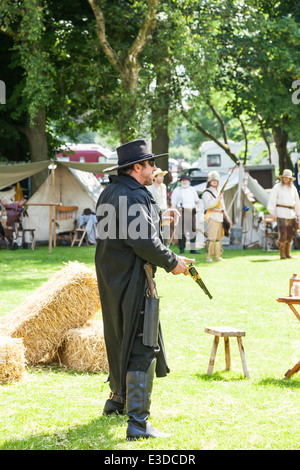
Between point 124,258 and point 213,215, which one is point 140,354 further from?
point 213,215

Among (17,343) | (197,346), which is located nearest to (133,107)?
(197,346)

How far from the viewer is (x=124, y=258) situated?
4.77 meters

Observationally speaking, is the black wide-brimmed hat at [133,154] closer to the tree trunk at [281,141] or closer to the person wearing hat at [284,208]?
the person wearing hat at [284,208]

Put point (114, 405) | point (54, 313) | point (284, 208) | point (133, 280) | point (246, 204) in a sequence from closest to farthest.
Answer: point (133, 280)
point (114, 405)
point (54, 313)
point (284, 208)
point (246, 204)

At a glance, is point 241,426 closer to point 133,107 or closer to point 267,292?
point 267,292

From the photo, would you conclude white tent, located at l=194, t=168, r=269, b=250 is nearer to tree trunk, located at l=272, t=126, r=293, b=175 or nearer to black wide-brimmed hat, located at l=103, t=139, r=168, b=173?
tree trunk, located at l=272, t=126, r=293, b=175

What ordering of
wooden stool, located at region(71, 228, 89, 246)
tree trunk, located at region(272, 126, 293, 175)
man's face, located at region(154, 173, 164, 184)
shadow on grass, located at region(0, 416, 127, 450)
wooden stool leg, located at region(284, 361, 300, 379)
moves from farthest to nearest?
tree trunk, located at region(272, 126, 293, 175), wooden stool, located at region(71, 228, 89, 246), man's face, located at region(154, 173, 164, 184), wooden stool leg, located at region(284, 361, 300, 379), shadow on grass, located at region(0, 416, 127, 450)

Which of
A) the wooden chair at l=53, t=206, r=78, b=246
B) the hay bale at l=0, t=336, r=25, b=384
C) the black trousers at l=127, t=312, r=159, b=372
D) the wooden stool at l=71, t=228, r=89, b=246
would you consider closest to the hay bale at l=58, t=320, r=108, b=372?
the hay bale at l=0, t=336, r=25, b=384

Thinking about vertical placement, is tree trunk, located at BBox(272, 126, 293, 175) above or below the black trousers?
above

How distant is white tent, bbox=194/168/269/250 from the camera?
22078 millimetres

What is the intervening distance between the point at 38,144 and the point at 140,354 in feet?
60.6

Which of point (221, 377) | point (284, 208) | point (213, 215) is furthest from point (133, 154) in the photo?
point (284, 208)

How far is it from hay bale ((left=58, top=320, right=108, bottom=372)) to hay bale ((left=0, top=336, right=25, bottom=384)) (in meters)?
0.54

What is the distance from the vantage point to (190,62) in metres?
20.2
